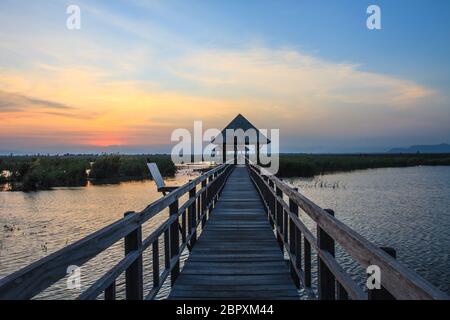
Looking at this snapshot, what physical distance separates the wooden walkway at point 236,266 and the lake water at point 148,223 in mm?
1787

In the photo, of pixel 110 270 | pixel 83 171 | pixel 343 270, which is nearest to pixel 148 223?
pixel 110 270

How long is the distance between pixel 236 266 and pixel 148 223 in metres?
8.77

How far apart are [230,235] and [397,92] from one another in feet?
59.9

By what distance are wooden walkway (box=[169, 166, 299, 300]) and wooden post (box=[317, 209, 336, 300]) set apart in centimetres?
123

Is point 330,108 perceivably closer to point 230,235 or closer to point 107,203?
point 107,203

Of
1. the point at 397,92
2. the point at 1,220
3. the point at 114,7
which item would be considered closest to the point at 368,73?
the point at 397,92

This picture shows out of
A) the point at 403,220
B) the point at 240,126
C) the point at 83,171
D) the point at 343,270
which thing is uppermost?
the point at 240,126

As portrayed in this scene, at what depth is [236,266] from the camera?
5.27 m

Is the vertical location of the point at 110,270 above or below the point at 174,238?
above

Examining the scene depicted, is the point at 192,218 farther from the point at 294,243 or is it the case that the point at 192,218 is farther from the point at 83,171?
the point at 83,171

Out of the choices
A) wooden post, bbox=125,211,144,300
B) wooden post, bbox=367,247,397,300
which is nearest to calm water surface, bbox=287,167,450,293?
wooden post, bbox=125,211,144,300

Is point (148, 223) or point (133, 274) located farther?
point (148, 223)

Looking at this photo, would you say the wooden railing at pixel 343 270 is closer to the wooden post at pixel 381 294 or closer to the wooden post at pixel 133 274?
the wooden post at pixel 381 294

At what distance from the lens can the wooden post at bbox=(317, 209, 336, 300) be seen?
298 cm
